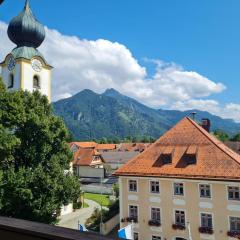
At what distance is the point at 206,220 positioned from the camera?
2191 cm

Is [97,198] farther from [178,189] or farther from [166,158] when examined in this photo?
[178,189]

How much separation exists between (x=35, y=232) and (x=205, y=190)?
21.4m

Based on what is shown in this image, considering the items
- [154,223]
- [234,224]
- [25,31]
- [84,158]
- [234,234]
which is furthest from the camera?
[84,158]

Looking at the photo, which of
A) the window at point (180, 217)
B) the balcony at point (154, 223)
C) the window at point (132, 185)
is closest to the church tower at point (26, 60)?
the window at point (132, 185)

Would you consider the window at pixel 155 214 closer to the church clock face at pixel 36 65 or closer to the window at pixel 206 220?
the window at pixel 206 220

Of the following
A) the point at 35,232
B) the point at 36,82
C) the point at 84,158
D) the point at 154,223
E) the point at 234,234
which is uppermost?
the point at 36,82

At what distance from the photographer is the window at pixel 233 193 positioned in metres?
20.9

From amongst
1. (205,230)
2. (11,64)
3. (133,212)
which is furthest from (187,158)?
(11,64)

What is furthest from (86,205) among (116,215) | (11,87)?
(11,87)

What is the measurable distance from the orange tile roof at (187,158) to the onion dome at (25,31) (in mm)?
18176

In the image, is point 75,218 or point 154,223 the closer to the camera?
point 154,223

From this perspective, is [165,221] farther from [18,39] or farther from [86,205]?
[18,39]

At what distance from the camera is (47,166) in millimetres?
23328

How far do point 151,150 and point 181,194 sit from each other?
180 inches
